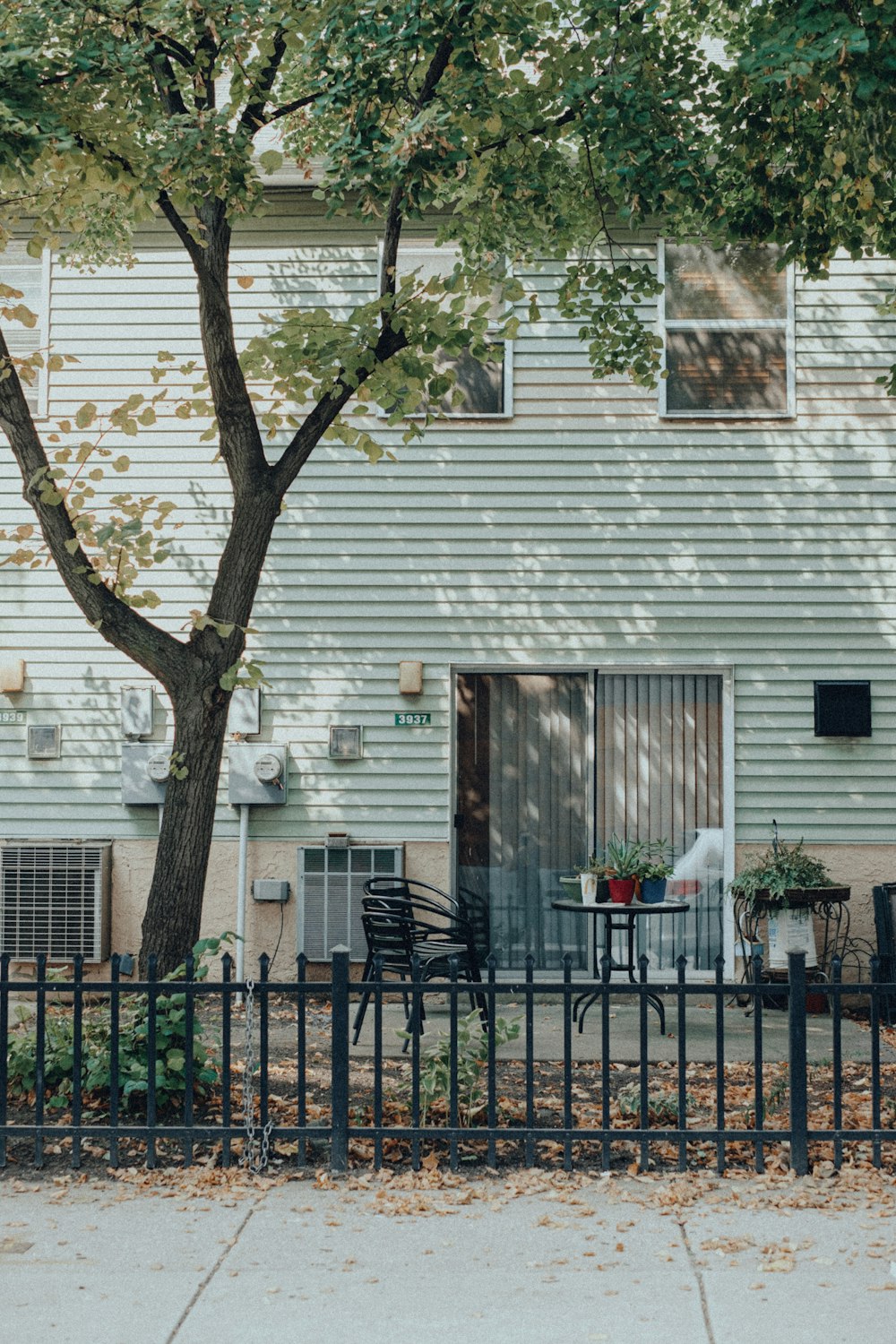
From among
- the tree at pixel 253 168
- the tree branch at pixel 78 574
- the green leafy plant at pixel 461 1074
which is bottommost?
the green leafy plant at pixel 461 1074

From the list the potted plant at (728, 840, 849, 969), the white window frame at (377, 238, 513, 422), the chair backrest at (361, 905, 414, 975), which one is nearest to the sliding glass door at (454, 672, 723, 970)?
the potted plant at (728, 840, 849, 969)

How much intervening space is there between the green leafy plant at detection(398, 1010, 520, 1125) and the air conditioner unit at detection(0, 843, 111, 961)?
4632 millimetres

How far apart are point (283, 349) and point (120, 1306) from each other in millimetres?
4350

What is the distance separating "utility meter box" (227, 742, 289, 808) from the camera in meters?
10.5

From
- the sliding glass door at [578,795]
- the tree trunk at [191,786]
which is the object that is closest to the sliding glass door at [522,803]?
the sliding glass door at [578,795]

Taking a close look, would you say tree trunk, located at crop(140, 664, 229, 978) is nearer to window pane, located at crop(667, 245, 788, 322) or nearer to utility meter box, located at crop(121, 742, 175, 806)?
utility meter box, located at crop(121, 742, 175, 806)

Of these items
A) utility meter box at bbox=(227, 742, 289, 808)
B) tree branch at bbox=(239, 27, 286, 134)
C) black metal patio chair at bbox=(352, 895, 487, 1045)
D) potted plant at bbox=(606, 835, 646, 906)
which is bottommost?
black metal patio chair at bbox=(352, 895, 487, 1045)

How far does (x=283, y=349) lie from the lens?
22.5ft

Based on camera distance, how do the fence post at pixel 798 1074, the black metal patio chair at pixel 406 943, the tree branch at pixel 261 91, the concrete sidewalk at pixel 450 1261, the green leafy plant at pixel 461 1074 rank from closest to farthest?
1. the concrete sidewalk at pixel 450 1261
2. the fence post at pixel 798 1074
3. the green leafy plant at pixel 461 1074
4. the tree branch at pixel 261 91
5. the black metal patio chair at pixel 406 943

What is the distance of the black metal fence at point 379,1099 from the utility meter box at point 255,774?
137 inches

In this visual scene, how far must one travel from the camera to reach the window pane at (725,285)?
10688mm

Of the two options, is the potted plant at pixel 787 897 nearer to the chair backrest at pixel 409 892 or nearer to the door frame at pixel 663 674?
the door frame at pixel 663 674

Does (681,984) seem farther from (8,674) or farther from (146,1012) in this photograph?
(8,674)

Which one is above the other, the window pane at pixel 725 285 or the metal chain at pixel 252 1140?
the window pane at pixel 725 285
